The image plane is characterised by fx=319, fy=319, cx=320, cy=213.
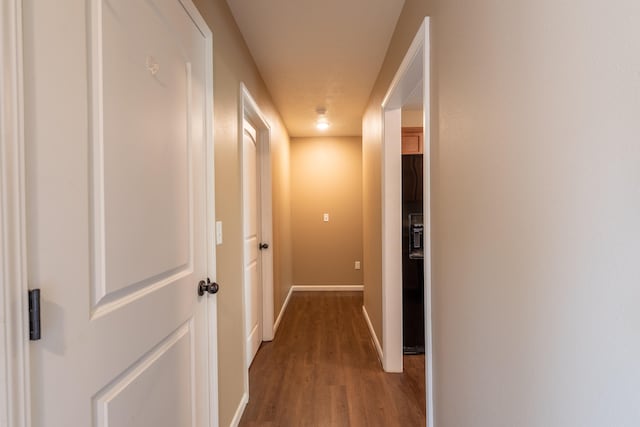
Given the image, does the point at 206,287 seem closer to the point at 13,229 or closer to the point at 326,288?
the point at 13,229

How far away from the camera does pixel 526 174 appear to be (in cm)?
72

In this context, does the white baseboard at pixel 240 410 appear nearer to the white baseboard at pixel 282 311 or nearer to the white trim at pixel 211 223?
the white trim at pixel 211 223

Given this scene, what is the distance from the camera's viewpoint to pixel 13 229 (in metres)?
0.54

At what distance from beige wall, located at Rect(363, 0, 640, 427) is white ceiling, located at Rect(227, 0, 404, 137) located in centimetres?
82

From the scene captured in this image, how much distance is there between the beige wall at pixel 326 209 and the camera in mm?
4879

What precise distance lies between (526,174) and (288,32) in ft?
5.90

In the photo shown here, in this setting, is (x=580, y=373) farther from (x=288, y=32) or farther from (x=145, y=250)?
(x=288, y=32)

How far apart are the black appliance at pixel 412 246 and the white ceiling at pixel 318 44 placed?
0.86 meters

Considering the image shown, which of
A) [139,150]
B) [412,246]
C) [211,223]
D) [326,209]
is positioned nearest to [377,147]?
[412,246]

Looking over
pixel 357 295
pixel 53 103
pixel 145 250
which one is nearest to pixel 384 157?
pixel 145 250

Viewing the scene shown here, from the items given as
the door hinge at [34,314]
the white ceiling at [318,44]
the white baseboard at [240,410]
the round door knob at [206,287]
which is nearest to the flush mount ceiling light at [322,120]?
the white ceiling at [318,44]

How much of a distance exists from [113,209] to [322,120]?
11.1ft

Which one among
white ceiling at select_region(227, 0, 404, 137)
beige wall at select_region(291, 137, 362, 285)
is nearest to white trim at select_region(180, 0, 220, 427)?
white ceiling at select_region(227, 0, 404, 137)

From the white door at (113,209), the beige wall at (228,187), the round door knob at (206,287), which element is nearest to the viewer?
the white door at (113,209)
